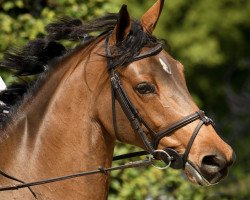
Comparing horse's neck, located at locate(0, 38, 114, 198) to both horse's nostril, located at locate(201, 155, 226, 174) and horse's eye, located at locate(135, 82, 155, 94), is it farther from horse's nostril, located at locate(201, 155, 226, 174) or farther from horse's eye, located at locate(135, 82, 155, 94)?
horse's nostril, located at locate(201, 155, 226, 174)

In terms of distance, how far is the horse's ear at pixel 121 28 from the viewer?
418 centimetres

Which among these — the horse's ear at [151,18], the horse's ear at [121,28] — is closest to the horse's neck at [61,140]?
the horse's ear at [121,28]

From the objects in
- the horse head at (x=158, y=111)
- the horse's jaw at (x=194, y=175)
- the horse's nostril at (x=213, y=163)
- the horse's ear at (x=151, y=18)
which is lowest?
the horse's jaw at (x=194, y=175)

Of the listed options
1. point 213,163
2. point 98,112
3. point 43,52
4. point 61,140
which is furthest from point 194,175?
point 43,52

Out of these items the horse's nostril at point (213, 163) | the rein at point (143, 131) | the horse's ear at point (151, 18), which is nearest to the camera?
the horse's nostril at point (213, 163)

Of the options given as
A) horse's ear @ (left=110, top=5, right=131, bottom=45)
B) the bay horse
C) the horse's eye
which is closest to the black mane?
the bay horse

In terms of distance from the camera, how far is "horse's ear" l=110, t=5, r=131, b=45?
13.7 feet

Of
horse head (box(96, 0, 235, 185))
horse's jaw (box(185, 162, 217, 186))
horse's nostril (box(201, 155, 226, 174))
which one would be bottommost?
horse's jaw (box(185, 162, 217, 186))

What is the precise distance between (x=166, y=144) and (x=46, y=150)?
66 centimetres

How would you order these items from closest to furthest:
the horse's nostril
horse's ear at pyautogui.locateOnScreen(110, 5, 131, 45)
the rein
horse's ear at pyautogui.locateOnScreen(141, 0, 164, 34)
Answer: the horse's nostril → the rein → horse's ear at pyautogui.locateOnScreen(110, 5, 131, 45) → horse's ear at pyautogui.locateOnScreen(141, 0, 164, 34)

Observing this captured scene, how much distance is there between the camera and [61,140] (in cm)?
429

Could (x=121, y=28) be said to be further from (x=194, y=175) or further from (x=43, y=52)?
(x=194, y=175)

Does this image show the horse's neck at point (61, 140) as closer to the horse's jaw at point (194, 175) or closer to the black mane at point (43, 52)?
the black mane at point (43, 52)

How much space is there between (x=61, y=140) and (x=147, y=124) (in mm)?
486
